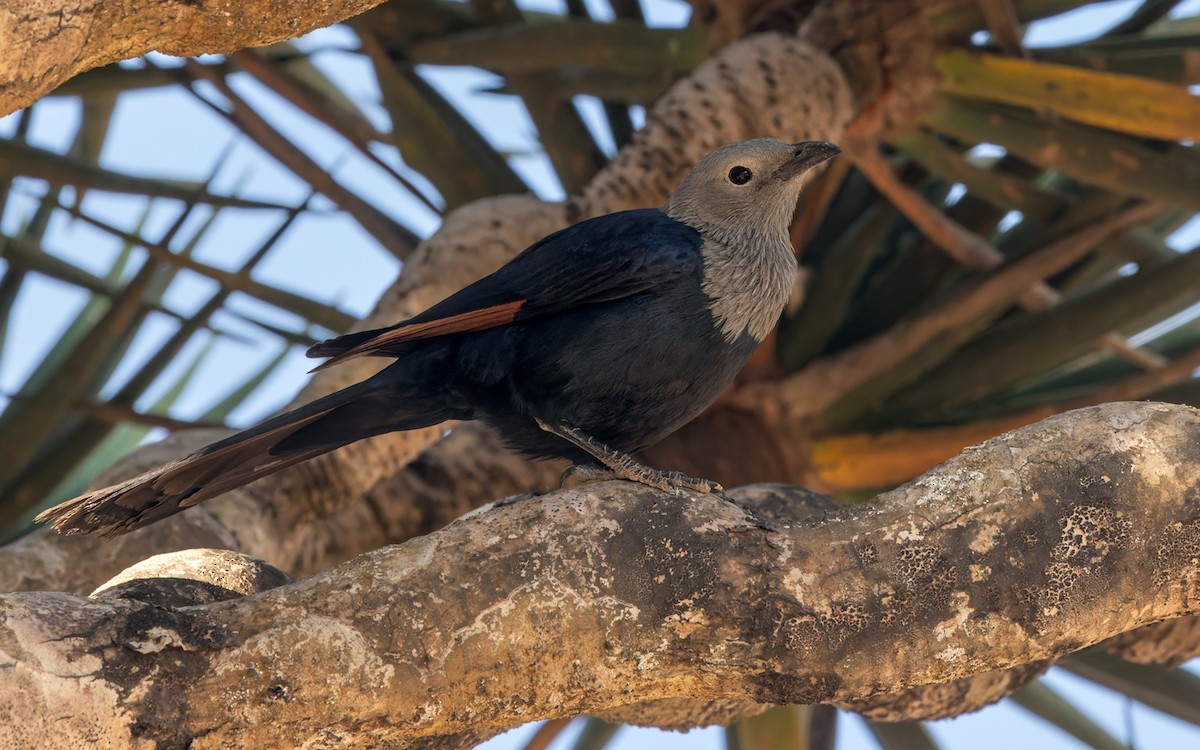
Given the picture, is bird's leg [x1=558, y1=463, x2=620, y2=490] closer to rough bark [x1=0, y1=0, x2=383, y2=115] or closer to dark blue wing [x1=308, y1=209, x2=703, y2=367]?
dark blue wing [x1=308, y1=209, x2=703, y2=367]

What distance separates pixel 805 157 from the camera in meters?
2.89

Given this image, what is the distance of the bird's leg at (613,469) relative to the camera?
7.73 feet

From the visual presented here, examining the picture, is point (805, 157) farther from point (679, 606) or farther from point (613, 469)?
point (679, 606)

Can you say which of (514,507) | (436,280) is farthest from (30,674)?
(436,280)

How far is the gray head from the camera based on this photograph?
288cm

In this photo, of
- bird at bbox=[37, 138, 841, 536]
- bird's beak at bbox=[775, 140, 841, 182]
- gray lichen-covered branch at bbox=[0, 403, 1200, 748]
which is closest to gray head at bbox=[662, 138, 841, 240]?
bird's beak at bbox=[775, 140, 841, 182]

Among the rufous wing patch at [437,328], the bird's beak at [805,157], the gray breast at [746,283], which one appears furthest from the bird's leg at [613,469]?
the bird's beak at [805,157]

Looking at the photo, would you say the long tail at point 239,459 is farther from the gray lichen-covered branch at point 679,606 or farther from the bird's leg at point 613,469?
the gray lichen-covered branch at point 679,606

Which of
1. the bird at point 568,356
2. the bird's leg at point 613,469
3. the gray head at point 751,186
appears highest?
the gray head at point 751,186

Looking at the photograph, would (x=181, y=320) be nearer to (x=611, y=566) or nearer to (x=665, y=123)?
(x=665, y=123)

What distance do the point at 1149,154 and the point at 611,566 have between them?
2.65 m

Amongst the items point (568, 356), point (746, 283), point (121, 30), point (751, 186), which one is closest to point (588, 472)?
point (568, 356)

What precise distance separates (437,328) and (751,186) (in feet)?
2.84

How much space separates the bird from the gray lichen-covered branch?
0.51 meters
